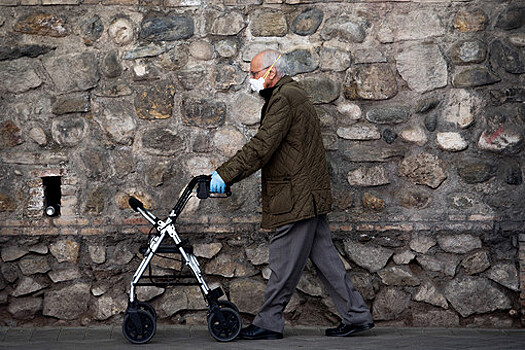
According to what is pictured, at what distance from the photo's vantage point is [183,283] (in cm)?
571

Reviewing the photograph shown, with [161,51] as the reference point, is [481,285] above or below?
below

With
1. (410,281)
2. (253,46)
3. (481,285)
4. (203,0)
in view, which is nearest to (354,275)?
(410,281)

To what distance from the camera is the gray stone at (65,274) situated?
245 inches

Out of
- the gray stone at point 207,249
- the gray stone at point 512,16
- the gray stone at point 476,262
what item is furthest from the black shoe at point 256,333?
the gray stone at point 512,16

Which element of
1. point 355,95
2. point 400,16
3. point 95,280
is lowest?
point 95,280

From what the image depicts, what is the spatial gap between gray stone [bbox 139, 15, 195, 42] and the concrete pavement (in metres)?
2.14

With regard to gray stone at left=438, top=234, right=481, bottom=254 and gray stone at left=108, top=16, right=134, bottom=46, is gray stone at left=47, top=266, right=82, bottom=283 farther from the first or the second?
gray stone at left=438, top=234, right=481, bottom=254

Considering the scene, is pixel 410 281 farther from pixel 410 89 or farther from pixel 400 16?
pixel 400 16

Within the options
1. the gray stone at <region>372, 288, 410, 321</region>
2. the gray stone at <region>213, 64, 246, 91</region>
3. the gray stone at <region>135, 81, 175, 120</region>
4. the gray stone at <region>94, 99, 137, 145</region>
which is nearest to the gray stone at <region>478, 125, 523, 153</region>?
the gray stone at <region>372, 288, 410, 321</region>

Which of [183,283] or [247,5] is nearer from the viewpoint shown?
[183,283]

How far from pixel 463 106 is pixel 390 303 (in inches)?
61.2

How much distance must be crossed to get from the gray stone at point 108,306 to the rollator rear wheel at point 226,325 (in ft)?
2.91

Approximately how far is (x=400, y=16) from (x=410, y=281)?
6.42 ft

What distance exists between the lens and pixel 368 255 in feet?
20.3
